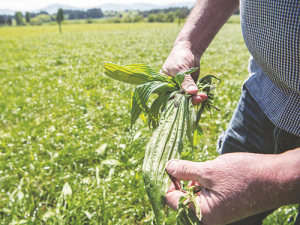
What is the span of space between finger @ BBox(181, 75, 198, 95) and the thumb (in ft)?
1.86

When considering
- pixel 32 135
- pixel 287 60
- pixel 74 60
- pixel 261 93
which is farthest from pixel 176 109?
pixel 74 60

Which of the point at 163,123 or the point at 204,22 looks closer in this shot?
the point at 163,123

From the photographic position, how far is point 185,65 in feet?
5.98

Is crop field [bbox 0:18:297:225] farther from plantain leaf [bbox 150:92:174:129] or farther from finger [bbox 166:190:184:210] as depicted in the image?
finger [bbox 166:190:184:210]

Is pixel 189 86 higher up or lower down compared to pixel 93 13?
lower down

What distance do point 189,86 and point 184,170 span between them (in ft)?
2.24

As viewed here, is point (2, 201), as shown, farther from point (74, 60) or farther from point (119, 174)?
point (74, 60)

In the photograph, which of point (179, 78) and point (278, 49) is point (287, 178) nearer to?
point (278, 49)

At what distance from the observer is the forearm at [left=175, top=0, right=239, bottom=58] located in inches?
72.3

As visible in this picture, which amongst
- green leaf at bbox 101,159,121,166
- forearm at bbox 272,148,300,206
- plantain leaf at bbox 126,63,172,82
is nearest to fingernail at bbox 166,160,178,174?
forearm at bbox 272,148,300,206

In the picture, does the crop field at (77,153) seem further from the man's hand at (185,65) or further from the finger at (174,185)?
the finger at (174,185)

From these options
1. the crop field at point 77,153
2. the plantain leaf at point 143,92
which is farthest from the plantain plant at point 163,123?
the crop field at point 77,153

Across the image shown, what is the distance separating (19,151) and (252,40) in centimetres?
374

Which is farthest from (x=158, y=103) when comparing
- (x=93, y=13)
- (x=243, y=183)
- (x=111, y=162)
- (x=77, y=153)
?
(x=93, y=13)
